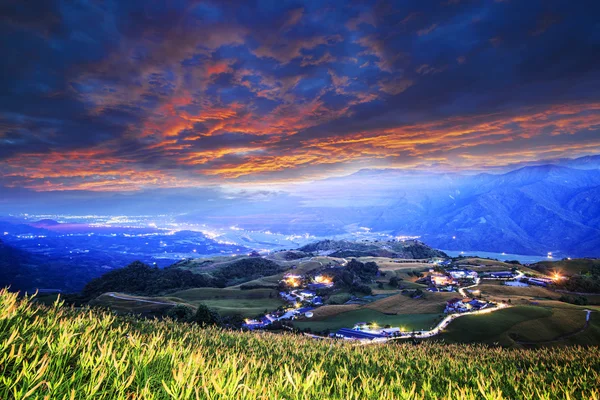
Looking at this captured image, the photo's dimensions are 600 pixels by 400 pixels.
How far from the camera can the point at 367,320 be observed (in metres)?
78.6

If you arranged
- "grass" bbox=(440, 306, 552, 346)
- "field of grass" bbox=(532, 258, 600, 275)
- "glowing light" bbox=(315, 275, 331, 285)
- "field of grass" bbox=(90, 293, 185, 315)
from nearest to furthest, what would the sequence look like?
"grass" bbox=(440, 306, 552, 346)
"field of grass" bbox=(90, 293, 185, 315)
"field of grass" bbox=(532, 258, 600, 275)
"glowing light" bbox=(315, 275, 331, 285)

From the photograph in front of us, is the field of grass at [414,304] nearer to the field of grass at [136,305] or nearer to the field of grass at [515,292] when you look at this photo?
the field of grass at [515,292]

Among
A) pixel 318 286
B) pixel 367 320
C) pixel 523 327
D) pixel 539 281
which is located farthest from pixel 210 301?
pixel 539 281

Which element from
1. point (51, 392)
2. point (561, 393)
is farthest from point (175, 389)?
point (561, 393)

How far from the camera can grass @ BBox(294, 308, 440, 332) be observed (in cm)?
7006

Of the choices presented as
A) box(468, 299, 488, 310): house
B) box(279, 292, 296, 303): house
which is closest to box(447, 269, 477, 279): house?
box(468, 299, 488, 310): house

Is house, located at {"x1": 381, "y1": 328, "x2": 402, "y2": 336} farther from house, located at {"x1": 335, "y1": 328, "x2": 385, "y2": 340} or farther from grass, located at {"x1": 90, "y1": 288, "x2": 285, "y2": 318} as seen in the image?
grass, located at {"x1": 90, "y1": 288, "x2": 285, "y2": 318}

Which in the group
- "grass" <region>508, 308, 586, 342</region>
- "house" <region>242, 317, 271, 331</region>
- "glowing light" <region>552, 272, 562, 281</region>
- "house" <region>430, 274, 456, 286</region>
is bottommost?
"glowing light" <region>552, 272, 562, 281</region>

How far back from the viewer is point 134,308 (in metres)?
86.3

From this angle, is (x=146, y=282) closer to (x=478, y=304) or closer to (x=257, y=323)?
(x=257, y=323)

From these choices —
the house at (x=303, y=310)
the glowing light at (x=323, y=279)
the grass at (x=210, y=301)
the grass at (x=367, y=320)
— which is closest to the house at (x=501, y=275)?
the glowing light at (x=323, y=279)

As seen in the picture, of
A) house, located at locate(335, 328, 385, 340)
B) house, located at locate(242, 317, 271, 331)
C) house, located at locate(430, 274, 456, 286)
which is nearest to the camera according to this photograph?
house, located at locate(335, 328, 385, 340)

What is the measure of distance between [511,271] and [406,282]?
6431cm

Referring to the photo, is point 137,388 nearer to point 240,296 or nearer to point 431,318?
point 431,318
